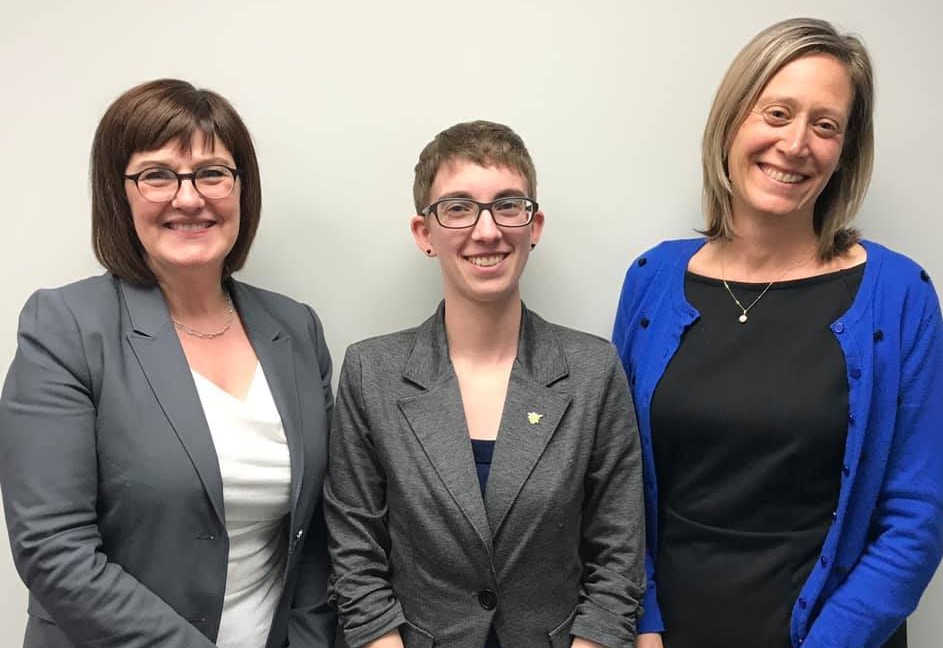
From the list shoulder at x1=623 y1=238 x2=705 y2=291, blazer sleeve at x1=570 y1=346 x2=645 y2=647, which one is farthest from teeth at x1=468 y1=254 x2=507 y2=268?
shoulder at x1=623 y1=238 x2=705 y2=291

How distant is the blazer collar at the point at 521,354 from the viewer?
4.75ft

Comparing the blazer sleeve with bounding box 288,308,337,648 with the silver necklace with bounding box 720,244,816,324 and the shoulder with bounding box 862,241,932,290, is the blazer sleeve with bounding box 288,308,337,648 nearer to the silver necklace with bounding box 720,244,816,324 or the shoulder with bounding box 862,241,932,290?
the silver necklace with bounding box 720,244,816,324

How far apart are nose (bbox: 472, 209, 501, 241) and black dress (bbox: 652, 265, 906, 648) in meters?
0.46

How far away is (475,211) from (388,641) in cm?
80

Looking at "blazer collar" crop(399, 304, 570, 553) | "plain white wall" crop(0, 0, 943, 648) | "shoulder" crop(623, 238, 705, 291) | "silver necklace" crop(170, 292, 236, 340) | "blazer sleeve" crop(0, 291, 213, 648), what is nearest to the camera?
"blazer sleeve" crop(0, 291, 213, 648)

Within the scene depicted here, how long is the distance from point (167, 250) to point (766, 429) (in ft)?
3.72

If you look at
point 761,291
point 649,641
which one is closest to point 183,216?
point 761,291

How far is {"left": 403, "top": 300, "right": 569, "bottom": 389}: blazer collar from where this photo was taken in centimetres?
145

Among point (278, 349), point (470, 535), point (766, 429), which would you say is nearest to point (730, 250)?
point (766, 429)

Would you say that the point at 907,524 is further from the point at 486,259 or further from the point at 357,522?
the point at 357,522

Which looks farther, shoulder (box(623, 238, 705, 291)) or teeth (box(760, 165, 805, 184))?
shoulder (box(623, 238, 705, 291))

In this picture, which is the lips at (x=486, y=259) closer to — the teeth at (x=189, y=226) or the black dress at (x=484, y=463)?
the black dress at (x=484, y=463)

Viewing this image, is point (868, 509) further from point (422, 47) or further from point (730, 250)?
point (422, 47)

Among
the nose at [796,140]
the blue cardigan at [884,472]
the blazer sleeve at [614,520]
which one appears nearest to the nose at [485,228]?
the blazer sleeve at [614,520]
